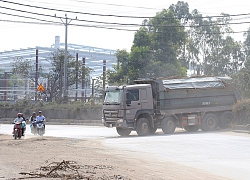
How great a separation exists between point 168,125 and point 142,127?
70.2 inches

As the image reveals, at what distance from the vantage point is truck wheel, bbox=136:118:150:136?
2791 cm

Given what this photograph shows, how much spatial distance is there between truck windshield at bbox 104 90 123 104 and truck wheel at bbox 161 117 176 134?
2.95 metres

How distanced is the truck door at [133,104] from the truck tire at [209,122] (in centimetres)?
445

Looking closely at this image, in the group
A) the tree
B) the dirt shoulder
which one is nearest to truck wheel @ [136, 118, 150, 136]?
the dirt shoulder

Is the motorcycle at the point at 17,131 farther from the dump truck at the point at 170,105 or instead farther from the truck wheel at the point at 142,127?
the truck wheel at the point at 142,127

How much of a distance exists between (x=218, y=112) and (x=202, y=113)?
4.27 feet

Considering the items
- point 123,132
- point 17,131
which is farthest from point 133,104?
point 17,131

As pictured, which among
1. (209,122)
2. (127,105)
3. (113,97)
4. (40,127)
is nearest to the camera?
(127,105)

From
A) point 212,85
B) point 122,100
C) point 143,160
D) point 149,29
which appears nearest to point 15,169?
point 143,160

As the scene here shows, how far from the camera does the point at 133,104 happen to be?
27938 millimetres

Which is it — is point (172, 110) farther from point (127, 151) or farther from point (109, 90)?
point (127, 151)

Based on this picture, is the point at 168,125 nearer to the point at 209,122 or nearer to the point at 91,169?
the point at 209,122

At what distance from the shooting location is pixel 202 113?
29969 millimetres

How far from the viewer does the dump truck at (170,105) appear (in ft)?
91.5
